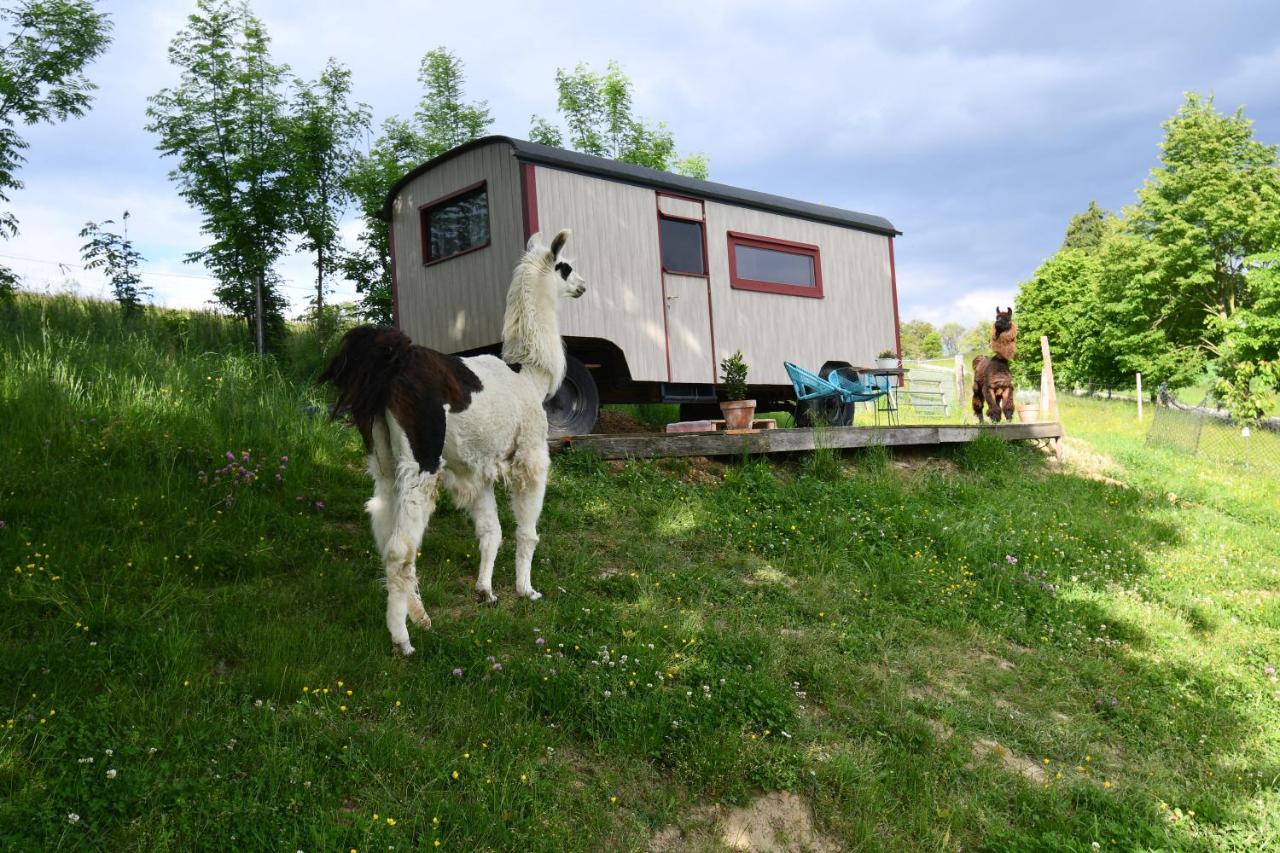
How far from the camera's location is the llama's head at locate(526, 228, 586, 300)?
5.39 m

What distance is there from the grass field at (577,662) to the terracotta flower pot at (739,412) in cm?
171

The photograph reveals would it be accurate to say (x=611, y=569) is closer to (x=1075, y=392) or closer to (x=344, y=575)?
(x=344, y=575)

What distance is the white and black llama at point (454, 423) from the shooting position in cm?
399

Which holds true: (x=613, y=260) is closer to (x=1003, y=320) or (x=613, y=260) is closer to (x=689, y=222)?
(x=689, y=222)

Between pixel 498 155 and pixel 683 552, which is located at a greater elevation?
pixel 498 155

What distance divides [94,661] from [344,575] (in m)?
1.35

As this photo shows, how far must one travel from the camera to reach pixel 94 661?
3.38m

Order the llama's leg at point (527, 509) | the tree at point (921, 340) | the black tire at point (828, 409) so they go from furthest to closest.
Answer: the tree at point (921, 340)
the black tire at point (828, 409)
the llama's leg at point (527, 509)

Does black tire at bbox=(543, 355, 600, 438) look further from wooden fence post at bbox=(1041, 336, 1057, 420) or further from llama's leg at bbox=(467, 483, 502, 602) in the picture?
wooden fence post at bbox=(1041, 336, 1057, 420)

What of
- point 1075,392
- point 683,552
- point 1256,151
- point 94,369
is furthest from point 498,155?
point 1075,392

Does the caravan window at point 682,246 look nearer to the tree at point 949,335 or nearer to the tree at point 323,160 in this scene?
the tree at point 323,160

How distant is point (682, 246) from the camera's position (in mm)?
9734

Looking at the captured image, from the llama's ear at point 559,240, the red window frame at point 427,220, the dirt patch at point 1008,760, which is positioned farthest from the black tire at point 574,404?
the dirt patch at point 1008,760

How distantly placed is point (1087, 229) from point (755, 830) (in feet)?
195
